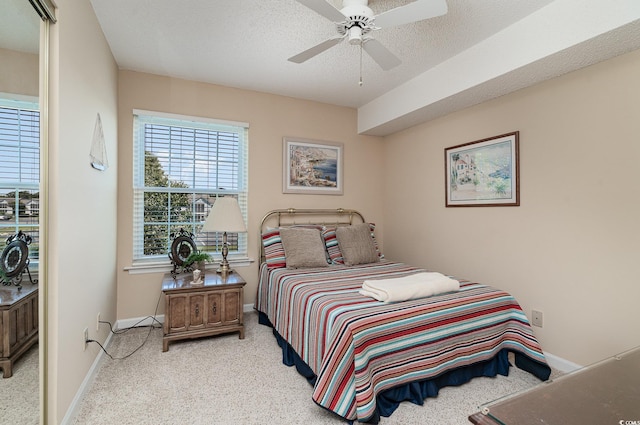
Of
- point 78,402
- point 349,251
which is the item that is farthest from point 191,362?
point 349,251

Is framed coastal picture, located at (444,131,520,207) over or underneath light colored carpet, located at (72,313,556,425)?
over

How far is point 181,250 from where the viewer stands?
3355 mm

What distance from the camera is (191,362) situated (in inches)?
101

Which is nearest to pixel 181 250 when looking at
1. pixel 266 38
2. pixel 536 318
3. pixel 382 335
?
pixel 266 38

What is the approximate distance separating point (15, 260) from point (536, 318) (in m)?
3.52

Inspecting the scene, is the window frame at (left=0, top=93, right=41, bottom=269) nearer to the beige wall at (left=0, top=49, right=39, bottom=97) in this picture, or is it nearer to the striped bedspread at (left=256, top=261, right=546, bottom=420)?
the beige wall at (left=0, top=49, right=39, bottom=97)

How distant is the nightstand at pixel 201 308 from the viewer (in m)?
2.79

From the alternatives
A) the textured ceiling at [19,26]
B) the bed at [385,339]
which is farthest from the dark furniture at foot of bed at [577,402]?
the textured ceiling at [19,26]

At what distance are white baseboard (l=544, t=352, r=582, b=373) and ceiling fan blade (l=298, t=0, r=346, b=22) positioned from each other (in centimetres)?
304

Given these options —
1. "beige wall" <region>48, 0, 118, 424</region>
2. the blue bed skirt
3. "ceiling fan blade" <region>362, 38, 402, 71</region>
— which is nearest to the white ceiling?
"ceiling fan blade" <region>362, 38, 402, 71</region>

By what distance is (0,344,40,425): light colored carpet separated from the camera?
3.86 feet

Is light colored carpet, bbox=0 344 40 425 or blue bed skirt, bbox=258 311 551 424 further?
blue bed skirt, bbox=258 311 551 424

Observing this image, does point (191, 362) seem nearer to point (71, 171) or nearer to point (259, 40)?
point (71, 171)

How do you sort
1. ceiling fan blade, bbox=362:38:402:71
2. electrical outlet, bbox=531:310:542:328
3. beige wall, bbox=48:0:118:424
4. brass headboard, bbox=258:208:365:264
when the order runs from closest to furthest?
beige wall, bbox=48:0:118:424
ceiling fan blade, bbox=362:38:402:71
electrical outlet, bbox=531:310:542:328
brass headboard, bbox=258:208:365:264
